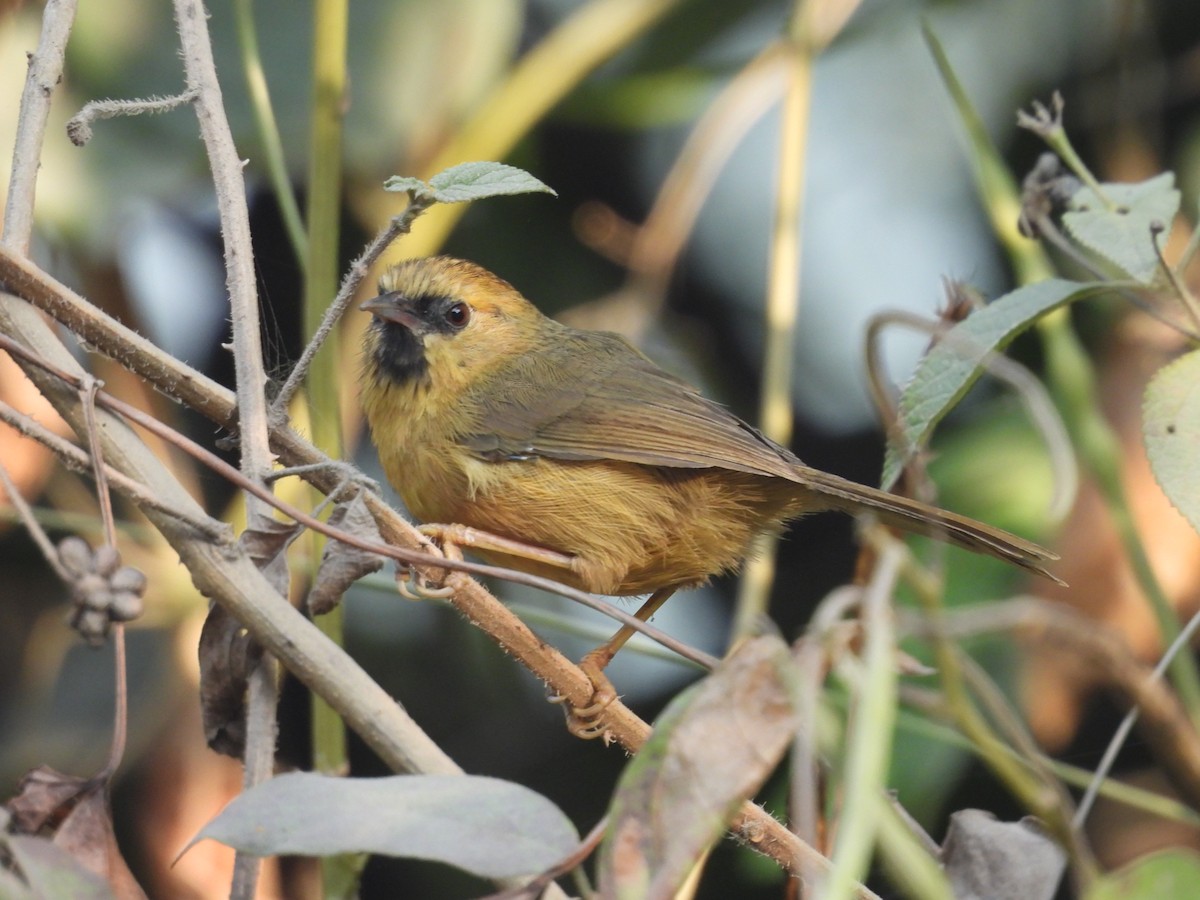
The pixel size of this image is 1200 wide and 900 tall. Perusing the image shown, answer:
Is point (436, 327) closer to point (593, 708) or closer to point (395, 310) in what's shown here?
point (395, 310)

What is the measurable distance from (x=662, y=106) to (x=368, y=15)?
86cm

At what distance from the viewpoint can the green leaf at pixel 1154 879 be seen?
2.98ft

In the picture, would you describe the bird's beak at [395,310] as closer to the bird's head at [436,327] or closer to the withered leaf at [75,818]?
the bird's head at [436,327]

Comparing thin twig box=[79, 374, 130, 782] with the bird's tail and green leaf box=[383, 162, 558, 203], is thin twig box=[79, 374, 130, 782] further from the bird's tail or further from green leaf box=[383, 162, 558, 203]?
the bird's tail

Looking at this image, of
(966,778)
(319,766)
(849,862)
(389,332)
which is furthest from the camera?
(966,778)

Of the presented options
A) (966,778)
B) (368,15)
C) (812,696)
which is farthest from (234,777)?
(812,696)

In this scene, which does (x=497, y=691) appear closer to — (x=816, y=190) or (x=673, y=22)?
(x=816, y=190)

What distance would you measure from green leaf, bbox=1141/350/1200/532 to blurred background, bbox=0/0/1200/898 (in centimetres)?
128

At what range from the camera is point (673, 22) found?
3.88 metres

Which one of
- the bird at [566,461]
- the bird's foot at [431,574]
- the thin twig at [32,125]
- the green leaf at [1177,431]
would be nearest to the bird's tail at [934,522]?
the bird at [566,461]

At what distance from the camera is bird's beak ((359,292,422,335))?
9.10ft

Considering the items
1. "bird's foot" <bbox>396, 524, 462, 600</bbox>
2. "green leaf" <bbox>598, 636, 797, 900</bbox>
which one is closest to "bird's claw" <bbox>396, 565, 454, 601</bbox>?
"bird's foot" <bbox>396, 524, 462, 600</bbox>

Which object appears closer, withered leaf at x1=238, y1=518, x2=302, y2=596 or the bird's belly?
withered leaf at x1=238, y1=518, x2=302, y2=596

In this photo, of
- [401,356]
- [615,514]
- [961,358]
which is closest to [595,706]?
[615,514]
